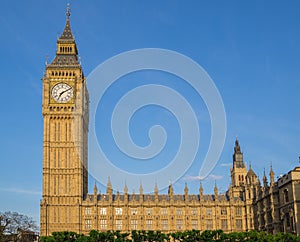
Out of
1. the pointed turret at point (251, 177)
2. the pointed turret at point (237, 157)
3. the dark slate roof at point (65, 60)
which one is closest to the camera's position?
the dark slate roof at point (65, 60)

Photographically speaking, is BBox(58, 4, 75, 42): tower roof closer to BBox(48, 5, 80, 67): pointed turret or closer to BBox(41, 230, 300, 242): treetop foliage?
BBox(48, 5, 80, 67): pointed turret

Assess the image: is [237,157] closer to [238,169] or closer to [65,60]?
[238,169]

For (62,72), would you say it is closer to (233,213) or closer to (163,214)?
(163,214)

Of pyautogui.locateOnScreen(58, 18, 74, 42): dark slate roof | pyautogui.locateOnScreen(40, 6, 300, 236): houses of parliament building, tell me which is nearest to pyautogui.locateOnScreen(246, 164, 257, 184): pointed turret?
pyautogui.locateOnScreen(40, 6, 300, 236): houses of parliament building

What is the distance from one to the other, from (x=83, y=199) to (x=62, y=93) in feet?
89.5

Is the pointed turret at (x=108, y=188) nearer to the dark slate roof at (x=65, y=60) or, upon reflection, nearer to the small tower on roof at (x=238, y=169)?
the dark slate roof at (x=65, y=60)

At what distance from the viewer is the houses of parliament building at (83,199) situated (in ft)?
413

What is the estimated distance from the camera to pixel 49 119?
130375 millimetres

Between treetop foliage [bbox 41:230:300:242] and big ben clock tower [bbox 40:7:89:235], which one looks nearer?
treetop foliage [bbox 41:230:300:242]

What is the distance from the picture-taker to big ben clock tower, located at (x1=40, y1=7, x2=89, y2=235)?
125m

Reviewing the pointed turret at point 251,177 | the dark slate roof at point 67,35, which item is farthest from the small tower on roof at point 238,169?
the dark slate roof at point 67,35

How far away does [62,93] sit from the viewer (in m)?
132

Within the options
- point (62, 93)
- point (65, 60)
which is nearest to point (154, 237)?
point (62, 93)

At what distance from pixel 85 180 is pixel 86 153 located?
24.4 feet
